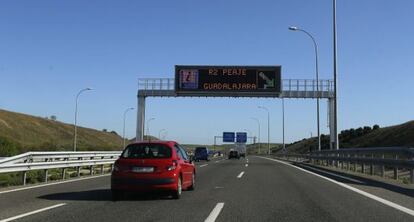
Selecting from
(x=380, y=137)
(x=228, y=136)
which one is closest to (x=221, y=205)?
(x=380, y=137)

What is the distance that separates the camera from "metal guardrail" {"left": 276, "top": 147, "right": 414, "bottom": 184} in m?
17.8

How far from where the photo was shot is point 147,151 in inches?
554

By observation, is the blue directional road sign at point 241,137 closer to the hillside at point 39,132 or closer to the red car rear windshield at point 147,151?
the hillside at point 39,132

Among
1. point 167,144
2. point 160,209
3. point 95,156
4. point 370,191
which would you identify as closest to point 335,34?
point 95,156

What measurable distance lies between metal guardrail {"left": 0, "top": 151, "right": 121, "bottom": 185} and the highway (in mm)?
1333

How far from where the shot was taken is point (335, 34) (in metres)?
32.2

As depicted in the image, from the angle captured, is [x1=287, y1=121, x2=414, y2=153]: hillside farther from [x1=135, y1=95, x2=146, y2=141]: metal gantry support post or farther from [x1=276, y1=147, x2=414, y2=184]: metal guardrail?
[x1=276, y1=147, x2=414, y2=184]: metal guardrail

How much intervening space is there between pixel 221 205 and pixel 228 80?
117 feet

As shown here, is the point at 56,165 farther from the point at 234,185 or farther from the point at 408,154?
the point at 408,154

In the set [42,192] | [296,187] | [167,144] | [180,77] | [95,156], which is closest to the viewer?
[167,144]

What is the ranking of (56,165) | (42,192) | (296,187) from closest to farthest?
1. (42,192)
2. (296,187)
3. (56,165)

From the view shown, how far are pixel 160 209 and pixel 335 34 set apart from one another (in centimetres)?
2302

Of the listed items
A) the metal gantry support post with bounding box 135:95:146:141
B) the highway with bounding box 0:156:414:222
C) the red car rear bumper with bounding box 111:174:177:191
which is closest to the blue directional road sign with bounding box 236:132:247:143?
the metal gantry support post with bounding box 135:95:146:141

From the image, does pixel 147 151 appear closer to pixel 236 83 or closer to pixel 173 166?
pixel 173 166
